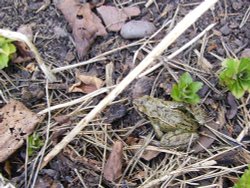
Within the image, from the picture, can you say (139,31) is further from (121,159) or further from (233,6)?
(121,159)

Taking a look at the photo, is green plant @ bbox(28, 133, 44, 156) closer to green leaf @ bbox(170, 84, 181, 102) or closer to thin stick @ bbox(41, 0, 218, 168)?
thin stick @ bbox(41, 0, 218, 168)

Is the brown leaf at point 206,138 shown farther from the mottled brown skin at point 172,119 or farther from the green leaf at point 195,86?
the green leaf at point 195,86

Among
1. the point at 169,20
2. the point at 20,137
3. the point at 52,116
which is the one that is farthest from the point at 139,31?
the point at 20,137

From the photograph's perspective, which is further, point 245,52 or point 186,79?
point 245,52

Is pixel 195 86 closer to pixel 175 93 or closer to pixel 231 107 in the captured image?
pixel 175 93

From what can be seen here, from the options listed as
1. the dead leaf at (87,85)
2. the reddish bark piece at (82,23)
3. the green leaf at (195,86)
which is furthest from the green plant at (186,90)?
the reddish bark piece at (82,23)

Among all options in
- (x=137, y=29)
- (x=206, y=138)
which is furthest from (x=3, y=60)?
(x=206, y=138)
